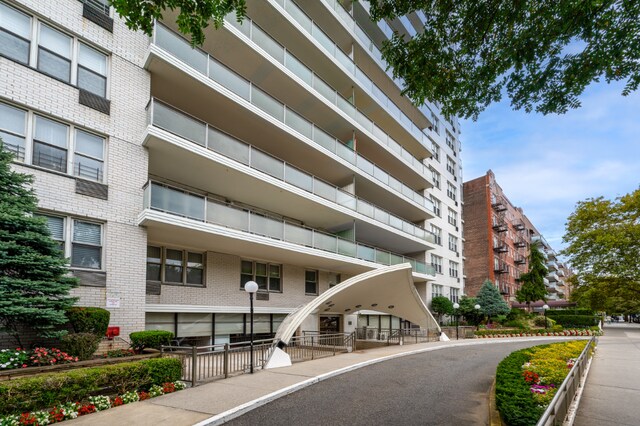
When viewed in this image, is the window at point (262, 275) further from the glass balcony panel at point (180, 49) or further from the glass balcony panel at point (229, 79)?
the glass balcony panel at point (180, 49)

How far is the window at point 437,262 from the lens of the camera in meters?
36.4

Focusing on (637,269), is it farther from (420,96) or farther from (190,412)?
(190,412)

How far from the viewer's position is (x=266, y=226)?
56.9ft

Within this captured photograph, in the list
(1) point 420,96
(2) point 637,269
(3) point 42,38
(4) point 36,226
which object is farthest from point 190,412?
(2) point 637,269

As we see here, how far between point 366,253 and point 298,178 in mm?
6964

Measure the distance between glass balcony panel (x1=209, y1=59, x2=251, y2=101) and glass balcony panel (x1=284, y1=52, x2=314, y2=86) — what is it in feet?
11.4

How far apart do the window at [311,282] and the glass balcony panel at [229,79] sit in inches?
414

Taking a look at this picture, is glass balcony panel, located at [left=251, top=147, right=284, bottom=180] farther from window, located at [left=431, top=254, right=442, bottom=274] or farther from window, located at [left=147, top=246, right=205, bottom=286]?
window, located at [left=431, top=254, right=442, bottom=274]

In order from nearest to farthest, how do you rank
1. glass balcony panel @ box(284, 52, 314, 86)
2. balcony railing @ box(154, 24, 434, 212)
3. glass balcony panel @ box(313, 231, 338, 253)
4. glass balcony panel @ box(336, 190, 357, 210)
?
balcony railing @ box(154, 24, 434, 212), glass balcony panel @ box(284, 52, 314, 86), glass balcony panel @ box(313, 231, 338, 253), glass balcony panel @ box(336, 190, 357, 210)

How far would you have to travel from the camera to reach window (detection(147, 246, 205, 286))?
15.9 m

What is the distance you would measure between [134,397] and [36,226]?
4594mm

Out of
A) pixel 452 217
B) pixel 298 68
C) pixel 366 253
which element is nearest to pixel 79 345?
pixel 298 68

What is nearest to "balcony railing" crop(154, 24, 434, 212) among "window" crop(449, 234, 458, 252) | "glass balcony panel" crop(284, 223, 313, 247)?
"glass balcony panel" crop(284, 223, 313, 247)

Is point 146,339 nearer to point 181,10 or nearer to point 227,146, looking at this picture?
point 227,146
